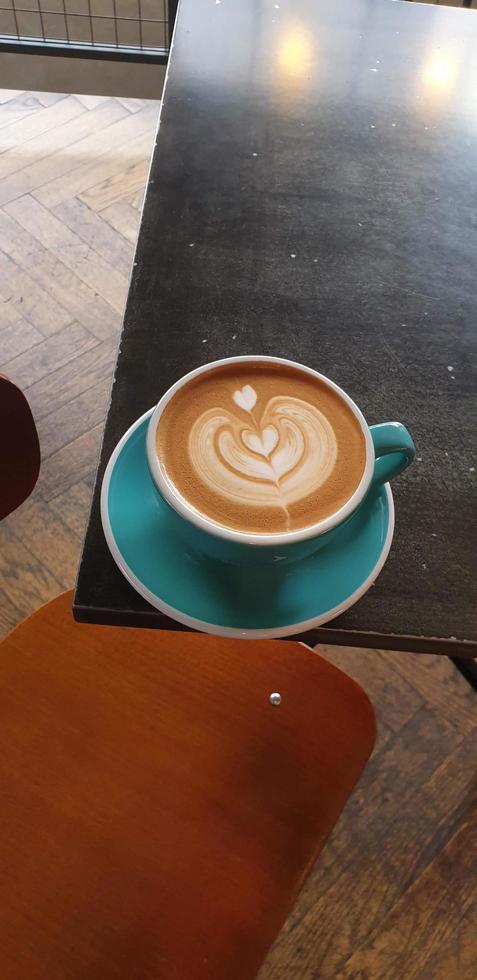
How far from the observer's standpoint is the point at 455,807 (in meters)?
1.19

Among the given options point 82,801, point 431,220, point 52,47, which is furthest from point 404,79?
point 52,47

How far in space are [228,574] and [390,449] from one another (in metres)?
0.13

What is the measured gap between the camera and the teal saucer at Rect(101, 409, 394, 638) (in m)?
0.55

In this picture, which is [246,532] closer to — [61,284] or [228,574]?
[228,574]

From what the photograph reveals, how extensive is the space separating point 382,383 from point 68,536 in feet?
2.68

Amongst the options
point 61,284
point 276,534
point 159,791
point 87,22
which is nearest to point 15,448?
point 159,791

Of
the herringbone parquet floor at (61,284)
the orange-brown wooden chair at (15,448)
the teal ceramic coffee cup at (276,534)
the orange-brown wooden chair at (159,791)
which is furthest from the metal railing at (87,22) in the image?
the teal ceramic coffee cup at (276,534)

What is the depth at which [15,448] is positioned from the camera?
2.93ft

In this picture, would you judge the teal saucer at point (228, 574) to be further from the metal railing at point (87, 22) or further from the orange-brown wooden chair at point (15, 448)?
the metal railing at point (87, 22)

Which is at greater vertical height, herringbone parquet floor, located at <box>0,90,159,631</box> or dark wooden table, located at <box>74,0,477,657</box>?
dark wooden table, located at <box>74,0,477,657</box>

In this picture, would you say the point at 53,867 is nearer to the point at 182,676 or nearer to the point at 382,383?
the point at 182,676

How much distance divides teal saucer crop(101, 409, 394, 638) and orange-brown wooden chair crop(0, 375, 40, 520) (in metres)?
0.32

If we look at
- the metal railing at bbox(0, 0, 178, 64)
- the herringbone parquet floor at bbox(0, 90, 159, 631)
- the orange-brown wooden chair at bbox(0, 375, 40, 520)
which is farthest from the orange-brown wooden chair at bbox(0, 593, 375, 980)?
the metal railing at bbox(0, 0, 178, 64)

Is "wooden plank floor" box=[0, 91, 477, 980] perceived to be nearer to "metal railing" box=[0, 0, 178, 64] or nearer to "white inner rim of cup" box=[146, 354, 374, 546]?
"metal railing" box=[0, 0, 178, 64]
